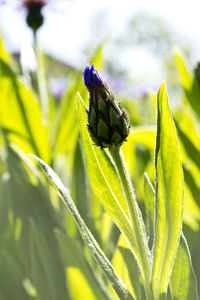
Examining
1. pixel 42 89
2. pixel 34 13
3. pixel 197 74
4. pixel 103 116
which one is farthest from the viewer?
pixel 34 13

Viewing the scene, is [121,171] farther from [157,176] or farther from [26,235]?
[26,235]

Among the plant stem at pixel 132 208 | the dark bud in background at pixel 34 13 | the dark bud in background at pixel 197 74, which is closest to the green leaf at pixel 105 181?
the plant stem at pixel 132 208

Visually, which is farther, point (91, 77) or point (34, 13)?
point (34, 13)

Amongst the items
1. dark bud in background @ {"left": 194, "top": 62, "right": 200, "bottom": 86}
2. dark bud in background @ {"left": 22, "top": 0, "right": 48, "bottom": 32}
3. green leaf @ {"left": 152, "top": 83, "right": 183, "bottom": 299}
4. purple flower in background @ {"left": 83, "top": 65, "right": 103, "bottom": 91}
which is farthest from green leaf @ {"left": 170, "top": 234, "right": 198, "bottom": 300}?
dark bud in background @ {"left": 22, "top": 0, "right": 48, "bottom": 32}

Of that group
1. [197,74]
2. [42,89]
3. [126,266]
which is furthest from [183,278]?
[42,89]

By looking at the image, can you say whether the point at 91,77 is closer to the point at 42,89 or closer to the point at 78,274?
the point at 78,274

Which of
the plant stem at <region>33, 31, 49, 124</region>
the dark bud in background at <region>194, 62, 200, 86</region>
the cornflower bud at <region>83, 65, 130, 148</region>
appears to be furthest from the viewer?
the plant stem at <region>33, 31, 49, 124</region>

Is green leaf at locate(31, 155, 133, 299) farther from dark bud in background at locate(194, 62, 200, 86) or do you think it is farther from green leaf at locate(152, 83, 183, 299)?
dark bud in background at locate(194, 62, 200, 86)
